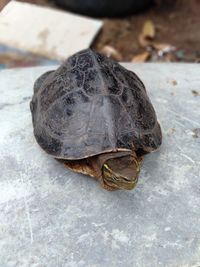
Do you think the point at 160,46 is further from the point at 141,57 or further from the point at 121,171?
the point at 121,171

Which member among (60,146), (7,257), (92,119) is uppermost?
(92,119)

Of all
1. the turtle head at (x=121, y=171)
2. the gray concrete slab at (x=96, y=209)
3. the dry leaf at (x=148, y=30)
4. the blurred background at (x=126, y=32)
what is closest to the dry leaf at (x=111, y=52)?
the blurred background at (x=126, y=32)

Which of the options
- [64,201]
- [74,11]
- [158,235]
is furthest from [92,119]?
[74,11]

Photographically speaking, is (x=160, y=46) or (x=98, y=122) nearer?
(x=98, y=122)

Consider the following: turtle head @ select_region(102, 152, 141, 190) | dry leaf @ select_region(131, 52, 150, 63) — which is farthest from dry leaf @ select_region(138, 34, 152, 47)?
turtle head @ select_region(102, 152, 141, 190)

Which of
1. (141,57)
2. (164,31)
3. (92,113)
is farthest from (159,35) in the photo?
(92,113)

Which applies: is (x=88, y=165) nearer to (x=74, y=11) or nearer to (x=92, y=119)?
(x=92, y=119)

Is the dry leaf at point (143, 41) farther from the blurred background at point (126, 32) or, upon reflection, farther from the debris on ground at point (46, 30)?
the debris on ground at point (46, 30)
